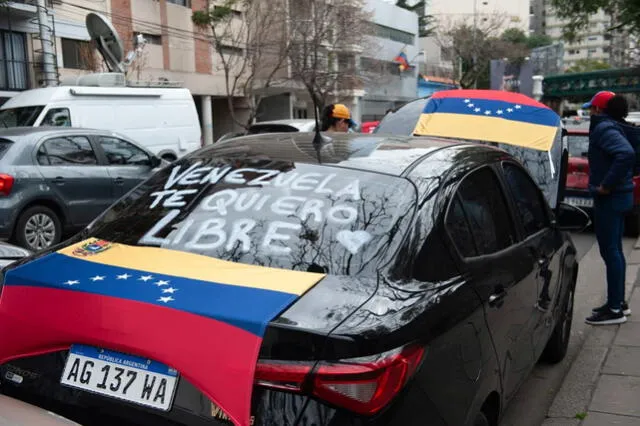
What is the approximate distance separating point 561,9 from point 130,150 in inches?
475

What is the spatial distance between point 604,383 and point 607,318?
1.35 m

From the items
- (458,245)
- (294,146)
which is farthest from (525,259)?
(294,146)

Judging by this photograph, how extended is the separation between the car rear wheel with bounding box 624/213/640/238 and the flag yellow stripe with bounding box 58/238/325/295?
8609 mm

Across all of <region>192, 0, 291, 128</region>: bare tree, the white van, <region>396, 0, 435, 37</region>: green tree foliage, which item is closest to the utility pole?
the white van

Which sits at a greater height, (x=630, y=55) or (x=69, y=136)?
(x=630, y=55)

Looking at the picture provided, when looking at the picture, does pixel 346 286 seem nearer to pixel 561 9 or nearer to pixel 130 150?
pixel 130 150

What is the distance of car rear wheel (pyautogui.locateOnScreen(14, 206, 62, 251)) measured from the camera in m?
7.81

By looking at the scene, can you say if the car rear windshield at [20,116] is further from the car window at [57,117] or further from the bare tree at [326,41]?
the bare tree at [326,41]

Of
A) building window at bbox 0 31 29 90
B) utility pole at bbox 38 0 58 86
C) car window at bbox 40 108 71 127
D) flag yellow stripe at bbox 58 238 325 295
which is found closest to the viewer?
flag yellow stripe at bbox 58 238 325 295

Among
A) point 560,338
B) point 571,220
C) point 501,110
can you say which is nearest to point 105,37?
point 501,110

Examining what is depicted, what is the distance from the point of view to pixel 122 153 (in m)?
9.25

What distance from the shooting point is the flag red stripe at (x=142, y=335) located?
6.27ft

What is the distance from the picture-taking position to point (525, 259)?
3299mm

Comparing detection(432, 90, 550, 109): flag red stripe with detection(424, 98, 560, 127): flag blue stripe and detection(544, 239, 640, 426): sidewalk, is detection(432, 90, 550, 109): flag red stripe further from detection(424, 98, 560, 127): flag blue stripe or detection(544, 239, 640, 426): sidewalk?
detection(544, 239, 640, 426): sidewalk
